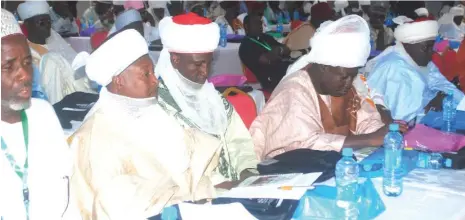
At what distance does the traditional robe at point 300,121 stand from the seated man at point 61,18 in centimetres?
591

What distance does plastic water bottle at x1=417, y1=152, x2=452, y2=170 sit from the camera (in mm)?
2557

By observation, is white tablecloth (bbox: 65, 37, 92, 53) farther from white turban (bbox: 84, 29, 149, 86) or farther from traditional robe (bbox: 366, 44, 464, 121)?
white turban (bbox: 84, 29, 149, 86)

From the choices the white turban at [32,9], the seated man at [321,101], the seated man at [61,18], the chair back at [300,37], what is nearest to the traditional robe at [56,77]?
the white turban at [32,9]

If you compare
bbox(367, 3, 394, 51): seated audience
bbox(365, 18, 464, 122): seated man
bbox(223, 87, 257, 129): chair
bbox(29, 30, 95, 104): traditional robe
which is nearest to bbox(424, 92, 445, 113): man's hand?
bbox(365, 18, 464, 122): seated man

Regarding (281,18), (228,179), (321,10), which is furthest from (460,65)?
(281,18)

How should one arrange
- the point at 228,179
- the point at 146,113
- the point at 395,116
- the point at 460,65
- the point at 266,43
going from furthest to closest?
the point at 266,43
the point at 460,65
the point at 395,116
the point at 228,179
the point at 146,113

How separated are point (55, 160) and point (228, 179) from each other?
0.99 metres

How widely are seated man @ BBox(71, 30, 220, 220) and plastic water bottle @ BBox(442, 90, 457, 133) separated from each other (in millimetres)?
1362

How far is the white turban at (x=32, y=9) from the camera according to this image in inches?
195

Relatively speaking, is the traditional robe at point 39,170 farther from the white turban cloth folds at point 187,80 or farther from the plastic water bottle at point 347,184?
the plastic water bottle at point 347,184

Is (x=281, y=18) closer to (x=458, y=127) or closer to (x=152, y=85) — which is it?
(x=458, y=127)

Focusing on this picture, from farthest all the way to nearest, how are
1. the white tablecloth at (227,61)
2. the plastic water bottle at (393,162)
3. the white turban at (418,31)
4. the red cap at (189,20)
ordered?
the white tablecloth at (227,61), the white turban at (418,31), the red cap at (189,20), the plastic water bottle at (393,162)

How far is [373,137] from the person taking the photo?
2.85 metres

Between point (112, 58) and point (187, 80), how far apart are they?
1.64 feet
